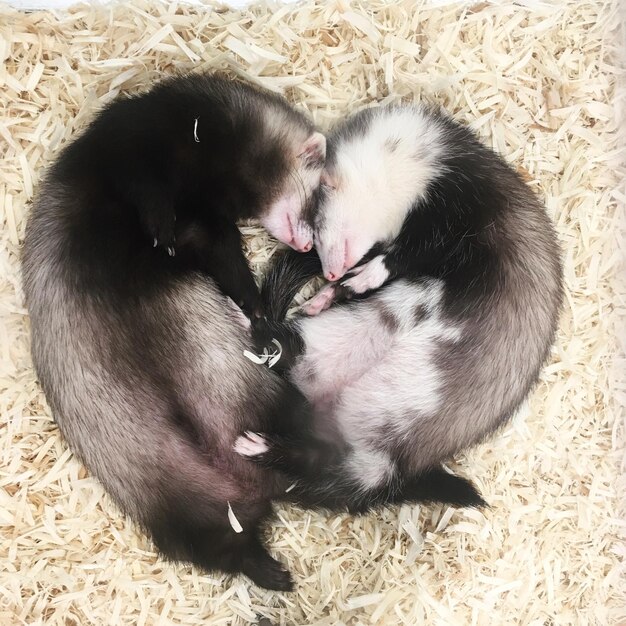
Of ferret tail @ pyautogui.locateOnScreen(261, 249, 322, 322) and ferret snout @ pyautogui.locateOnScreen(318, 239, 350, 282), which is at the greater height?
ferret snout @ pyautogui.locateOnScreen(318, 239, 350, 282)

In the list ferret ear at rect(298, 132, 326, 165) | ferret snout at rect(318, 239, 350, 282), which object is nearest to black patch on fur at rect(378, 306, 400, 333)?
ferret snout at rect(318, 239, 350, 282)

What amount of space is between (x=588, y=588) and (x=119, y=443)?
173 cm

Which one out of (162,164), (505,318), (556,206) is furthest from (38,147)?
(556,206)

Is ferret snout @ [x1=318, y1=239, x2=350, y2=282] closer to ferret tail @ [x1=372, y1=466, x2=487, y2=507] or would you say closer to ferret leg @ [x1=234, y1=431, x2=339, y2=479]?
ferret leg @ [x1=234, y1=431, x2=339, y2=479]

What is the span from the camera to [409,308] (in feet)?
7.04

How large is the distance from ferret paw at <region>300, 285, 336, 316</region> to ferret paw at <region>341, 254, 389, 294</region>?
62 millimetres

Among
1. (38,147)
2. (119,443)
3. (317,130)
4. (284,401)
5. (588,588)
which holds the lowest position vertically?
(588,588)

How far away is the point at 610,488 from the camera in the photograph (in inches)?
93.4

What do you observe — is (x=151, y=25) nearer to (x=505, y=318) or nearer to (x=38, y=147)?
(x=38, y=147)

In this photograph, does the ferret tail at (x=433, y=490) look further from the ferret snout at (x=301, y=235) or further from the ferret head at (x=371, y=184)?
the ferret snout at (x=301, y=235)

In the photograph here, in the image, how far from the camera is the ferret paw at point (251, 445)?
6.40 ft

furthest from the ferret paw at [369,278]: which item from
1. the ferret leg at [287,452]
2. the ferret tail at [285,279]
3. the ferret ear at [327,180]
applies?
the ferret leg at [287,452]

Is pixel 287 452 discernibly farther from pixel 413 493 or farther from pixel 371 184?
pixel 371 184

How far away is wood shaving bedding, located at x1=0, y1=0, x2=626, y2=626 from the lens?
2164mm
